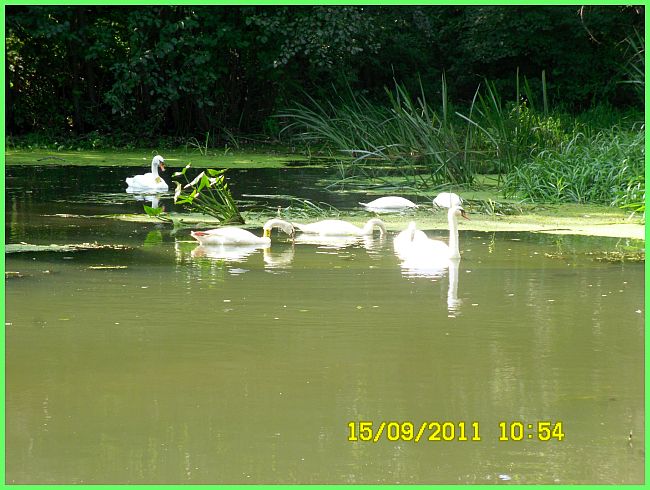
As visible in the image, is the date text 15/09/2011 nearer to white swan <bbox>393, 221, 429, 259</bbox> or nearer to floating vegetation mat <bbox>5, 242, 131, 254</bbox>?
white swan <bbox>393, 221, 429, 259</bbox>

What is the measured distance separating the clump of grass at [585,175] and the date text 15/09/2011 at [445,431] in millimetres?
7811

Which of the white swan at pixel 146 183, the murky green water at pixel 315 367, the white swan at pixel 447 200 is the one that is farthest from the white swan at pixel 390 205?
the white swan at pixel 146 183

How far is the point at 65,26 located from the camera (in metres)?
21.3

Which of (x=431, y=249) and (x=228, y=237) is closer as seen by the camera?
(x=431, y=249)

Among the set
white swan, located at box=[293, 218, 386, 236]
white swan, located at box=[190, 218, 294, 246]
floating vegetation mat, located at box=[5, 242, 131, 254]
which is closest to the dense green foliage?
white swan, located at box=[293, 218, 386, 236]

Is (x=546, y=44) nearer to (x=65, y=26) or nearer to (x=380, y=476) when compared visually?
(x=65, y=26)

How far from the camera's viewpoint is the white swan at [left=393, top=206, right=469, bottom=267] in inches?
360

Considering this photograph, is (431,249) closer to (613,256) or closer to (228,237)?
(613,256)

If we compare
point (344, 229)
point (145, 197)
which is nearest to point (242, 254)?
point (344, 229)

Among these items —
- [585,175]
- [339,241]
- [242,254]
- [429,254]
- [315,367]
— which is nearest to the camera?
[315,367]

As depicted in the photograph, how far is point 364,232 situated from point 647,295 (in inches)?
135

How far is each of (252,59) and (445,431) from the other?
19.7 meters

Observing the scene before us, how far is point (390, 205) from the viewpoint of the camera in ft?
40.9
